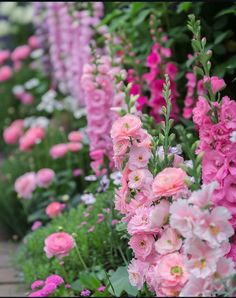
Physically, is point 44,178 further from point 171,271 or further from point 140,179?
point 171,271

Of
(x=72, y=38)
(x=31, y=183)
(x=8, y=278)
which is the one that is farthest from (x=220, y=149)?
(x=72, y=38)

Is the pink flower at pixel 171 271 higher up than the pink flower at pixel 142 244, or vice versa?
the pink flower at pixel 171 271

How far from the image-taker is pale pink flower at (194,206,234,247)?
1705 mm

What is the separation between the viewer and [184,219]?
174cm

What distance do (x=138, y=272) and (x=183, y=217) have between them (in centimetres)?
42

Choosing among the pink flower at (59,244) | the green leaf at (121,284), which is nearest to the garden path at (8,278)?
the pink flower at (59,244)

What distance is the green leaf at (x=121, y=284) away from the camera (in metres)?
2.27

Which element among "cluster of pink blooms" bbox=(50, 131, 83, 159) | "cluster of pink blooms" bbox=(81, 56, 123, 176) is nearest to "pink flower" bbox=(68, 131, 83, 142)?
"cluster of pink blooms" bbox=(50, 131, 83, 159)

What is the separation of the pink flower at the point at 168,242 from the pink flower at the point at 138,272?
20 centimetres

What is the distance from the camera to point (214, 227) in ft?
5.66

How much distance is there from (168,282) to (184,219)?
0.58 feet

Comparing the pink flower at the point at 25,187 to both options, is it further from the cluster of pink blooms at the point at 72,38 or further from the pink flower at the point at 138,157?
the pink flower at the point at 138,157

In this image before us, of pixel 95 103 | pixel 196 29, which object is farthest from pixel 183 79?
pixel 196 29

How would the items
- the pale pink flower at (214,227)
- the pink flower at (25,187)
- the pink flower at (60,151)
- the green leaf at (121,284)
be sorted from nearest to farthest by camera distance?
1. the pale pink flower at (214,227)
2. the green leaf at (121,284)
3. the pink flower at (25,187)
4. the pink flower at (60,151)
